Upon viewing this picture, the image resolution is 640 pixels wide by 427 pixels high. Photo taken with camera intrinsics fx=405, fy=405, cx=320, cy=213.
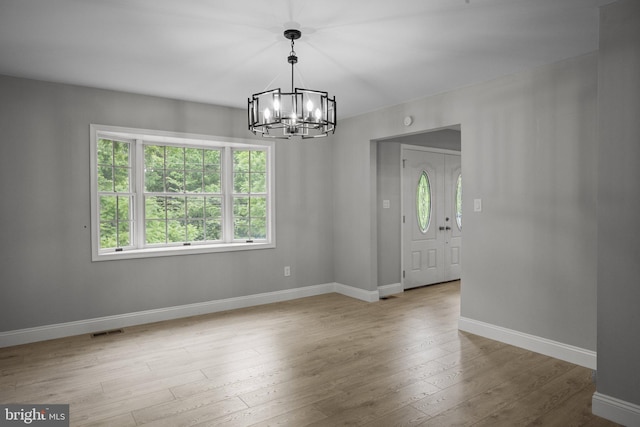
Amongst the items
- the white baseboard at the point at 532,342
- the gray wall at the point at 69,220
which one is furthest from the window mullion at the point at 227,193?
the white baseboard at the point at 532,342

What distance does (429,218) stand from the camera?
6363 mm

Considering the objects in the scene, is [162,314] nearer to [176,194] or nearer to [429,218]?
[176,194]

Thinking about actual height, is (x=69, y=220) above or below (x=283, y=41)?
below

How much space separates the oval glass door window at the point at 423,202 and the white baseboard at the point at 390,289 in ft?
3.17

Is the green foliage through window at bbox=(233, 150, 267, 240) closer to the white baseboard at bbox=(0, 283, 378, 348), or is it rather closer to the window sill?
the window sill

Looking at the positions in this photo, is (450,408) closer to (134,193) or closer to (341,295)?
(341,295)

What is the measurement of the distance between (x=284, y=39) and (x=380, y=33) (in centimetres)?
71

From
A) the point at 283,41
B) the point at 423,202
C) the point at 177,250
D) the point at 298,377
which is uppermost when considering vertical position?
the point at 283,41

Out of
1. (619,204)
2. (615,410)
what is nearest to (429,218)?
(619,204)

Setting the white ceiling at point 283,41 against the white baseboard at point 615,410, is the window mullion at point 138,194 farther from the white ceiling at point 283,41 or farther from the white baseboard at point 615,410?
the white baseboard at point 615,410

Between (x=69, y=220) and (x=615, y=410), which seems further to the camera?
(x=69, y=220)

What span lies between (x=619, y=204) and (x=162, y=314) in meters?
4.43

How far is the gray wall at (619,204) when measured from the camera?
2436 mm

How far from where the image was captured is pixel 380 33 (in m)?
2.93
